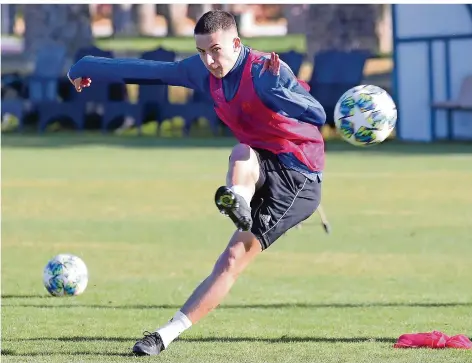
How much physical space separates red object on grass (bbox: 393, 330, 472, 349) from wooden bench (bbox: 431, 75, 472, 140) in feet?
66.7

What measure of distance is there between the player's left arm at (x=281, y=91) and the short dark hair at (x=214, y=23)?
0.29m

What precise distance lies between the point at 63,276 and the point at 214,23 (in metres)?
3.67

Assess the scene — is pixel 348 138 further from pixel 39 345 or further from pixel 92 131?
pixel 92 131

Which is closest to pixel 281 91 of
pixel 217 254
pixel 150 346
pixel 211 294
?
pixel 211 294

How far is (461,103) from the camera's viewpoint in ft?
93.8

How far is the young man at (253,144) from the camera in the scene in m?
7.70

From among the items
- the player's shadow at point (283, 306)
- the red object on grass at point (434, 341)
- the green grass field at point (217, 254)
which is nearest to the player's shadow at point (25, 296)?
the green grass field at point (217, 254)

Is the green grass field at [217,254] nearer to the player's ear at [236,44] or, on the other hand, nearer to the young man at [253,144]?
the young man at [253,144]

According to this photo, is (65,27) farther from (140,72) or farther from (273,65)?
(273,65)

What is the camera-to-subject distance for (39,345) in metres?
8.52

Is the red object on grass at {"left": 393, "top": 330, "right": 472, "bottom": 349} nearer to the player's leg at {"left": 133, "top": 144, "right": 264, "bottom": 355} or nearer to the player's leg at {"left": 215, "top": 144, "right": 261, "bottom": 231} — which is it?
the player's leg at {"left": 133, "top": 144, "right": 264, "bottom": 355}

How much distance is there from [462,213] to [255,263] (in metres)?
4.67

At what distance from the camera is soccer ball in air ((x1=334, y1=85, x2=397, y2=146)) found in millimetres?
8500

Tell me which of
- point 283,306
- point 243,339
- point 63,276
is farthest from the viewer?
point 63,276
